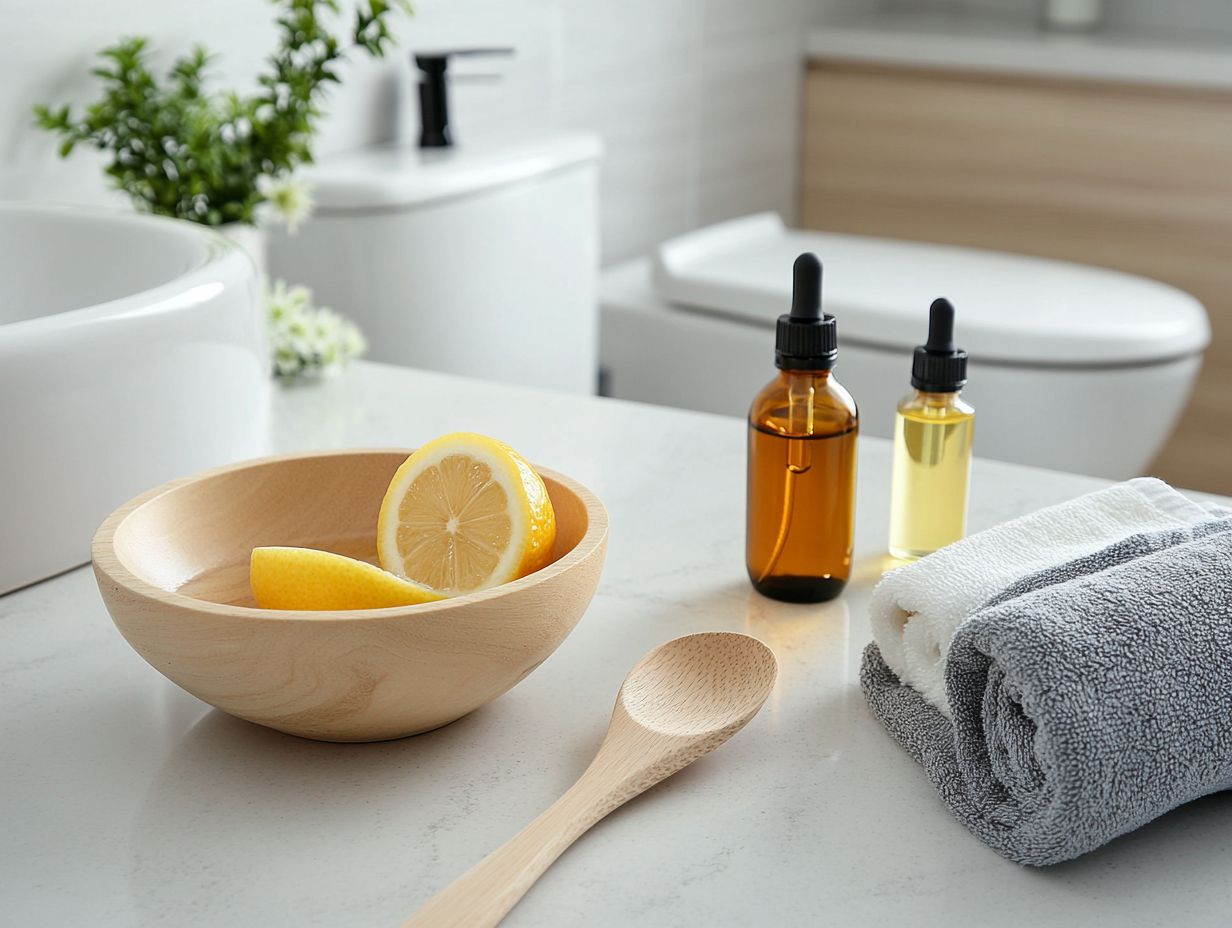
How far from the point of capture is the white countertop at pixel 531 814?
50 cm

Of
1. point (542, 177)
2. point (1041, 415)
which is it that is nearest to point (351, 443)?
point (542, 177)

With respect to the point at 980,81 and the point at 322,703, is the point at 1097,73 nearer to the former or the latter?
the point at 980,81

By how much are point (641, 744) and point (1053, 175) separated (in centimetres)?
204

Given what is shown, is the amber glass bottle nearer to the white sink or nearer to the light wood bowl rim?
the light wood bowl rim

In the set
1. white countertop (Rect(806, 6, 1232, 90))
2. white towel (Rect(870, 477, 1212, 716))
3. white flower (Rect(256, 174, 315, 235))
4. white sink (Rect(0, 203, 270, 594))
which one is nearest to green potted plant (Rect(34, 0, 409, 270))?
white flower (Rect(256, 174, 315, 235))

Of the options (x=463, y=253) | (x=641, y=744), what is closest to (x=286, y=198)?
(x=463, y=253)

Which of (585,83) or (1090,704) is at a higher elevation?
(585,83)

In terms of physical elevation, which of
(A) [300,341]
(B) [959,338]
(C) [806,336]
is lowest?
(B) [959,338]

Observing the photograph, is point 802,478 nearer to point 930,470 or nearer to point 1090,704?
point 930,470

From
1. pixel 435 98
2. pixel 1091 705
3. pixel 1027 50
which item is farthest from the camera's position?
pixel 1027 50

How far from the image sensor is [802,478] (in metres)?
0.71

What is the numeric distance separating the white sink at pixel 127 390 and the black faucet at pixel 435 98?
2.32 ft

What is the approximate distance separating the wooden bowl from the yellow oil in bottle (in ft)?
0.71

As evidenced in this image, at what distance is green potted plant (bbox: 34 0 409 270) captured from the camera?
1073 millimetres
